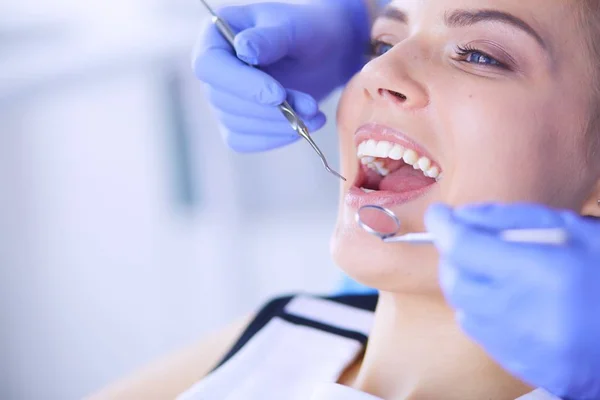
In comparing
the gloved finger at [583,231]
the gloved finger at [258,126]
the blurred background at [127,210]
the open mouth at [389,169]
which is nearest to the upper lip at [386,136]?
the open mouth at [389,169]

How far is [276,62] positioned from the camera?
5.06ft

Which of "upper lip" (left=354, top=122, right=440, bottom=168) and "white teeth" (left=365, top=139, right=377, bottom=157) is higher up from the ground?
"upper lip" (left=354, top=122, right=440, bottom=168)

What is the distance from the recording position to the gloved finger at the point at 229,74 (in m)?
1.28

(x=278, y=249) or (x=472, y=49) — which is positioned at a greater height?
(x=472, y=49)

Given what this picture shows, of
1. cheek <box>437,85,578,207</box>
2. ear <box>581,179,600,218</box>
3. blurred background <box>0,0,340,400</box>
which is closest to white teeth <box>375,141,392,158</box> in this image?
cheek <box>437,85,578,207</box>

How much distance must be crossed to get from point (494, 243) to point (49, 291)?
1.98 meters

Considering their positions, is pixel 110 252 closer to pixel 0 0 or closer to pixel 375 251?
pixel 0 0

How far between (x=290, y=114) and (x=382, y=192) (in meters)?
0.20

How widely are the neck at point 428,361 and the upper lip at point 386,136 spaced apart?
0.74 feet

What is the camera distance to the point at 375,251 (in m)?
1.17

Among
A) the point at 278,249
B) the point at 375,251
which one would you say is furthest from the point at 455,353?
the point at 278,249

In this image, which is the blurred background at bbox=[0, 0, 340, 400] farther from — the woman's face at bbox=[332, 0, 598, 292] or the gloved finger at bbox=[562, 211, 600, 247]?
the gloved finger at bbox=[562, 211, 600, 247]

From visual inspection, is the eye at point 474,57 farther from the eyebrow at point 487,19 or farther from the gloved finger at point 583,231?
the gloved finger at point 583,231

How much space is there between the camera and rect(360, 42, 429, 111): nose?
3.82ft
